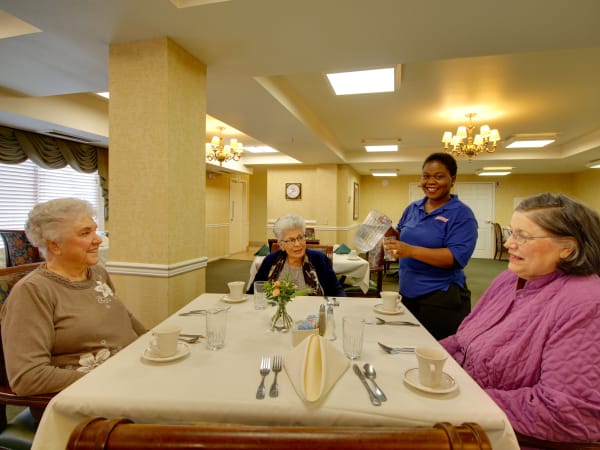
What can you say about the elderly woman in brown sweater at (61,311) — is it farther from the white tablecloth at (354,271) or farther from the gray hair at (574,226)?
the white tablecloth at (354,271)

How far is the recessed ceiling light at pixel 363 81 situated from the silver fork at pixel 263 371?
8.81ft

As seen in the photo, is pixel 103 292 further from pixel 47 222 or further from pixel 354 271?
pixel 354 271

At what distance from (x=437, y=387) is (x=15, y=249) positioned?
15.9ft

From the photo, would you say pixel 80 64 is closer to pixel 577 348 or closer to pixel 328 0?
pixel 328 0

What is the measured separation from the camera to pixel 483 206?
10.0 meters

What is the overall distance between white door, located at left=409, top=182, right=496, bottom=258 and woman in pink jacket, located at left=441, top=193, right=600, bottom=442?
30.6 ft

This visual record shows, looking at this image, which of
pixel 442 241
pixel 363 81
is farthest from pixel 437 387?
pixel 363 81

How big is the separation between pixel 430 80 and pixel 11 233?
16.7ft

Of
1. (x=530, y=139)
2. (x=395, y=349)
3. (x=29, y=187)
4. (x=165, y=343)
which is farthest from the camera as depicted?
(x=530, y=139)

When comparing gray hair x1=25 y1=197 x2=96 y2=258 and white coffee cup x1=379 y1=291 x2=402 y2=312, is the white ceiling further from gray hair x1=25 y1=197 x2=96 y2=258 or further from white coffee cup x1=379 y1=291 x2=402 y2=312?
white coffee cup x1=379 y1=291 x2=402 y2=312

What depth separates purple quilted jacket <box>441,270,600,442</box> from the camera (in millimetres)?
868

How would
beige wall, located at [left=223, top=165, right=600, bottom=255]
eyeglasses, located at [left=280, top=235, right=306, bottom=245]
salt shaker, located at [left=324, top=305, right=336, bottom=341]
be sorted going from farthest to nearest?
beige wall, located at [left=223, top=165, right=600, bottom=255], eyeglasses, located at [left=280, top=235, right=306, bottom=245], salt shaker, located at [left=324, top=305, right=336, bottom=341]

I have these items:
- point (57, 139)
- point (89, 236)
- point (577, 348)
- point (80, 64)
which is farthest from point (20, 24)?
point (577, 348)

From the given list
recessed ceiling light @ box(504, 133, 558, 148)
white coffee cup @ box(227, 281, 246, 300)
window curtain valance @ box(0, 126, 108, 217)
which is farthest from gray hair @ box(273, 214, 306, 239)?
recessed ceiling light @ box(504, 133, 558, 148)
